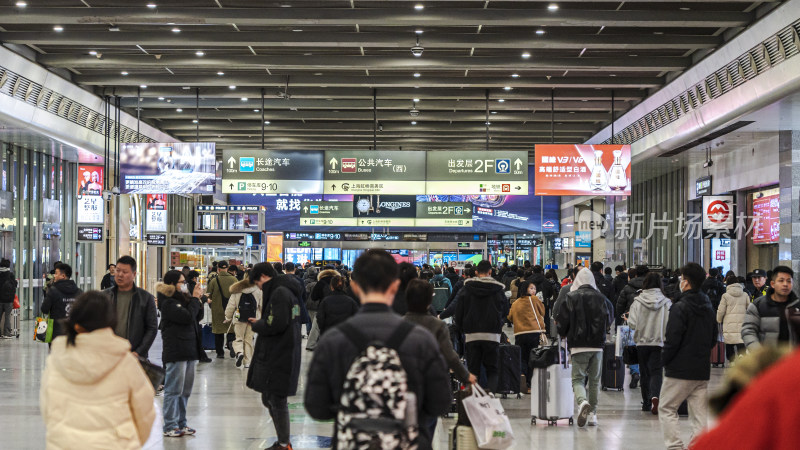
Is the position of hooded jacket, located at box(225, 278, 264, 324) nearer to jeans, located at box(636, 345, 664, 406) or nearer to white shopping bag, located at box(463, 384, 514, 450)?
jeans, located at box(636, 345, 664, 406)

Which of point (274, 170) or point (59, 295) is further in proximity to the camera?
point (274, 170)

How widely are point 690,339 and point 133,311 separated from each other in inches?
183

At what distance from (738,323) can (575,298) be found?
4.93 metres

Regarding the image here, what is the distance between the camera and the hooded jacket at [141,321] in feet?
24.0

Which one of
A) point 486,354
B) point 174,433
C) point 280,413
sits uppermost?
point 486,354

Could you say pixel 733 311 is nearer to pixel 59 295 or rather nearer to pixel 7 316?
pixel 59 295

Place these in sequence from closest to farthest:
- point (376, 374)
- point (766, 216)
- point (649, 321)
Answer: point (376, 374) < point (649, 321) < point (766, 216)

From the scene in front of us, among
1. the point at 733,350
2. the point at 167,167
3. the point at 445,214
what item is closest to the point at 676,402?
the point at 733,350

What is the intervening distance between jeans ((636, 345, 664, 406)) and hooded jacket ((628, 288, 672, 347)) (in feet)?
0.43

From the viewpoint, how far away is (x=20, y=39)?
1530 cm

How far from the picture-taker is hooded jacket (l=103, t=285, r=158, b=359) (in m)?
7.32

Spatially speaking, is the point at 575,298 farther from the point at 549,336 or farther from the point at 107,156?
the point at 107,156

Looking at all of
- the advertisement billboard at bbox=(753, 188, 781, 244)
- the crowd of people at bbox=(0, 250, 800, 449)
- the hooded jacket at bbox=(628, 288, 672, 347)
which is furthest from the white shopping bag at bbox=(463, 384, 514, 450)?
the advertisement billboard at bbox=(753, 188, 781, 244)

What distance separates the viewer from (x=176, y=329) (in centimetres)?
848
